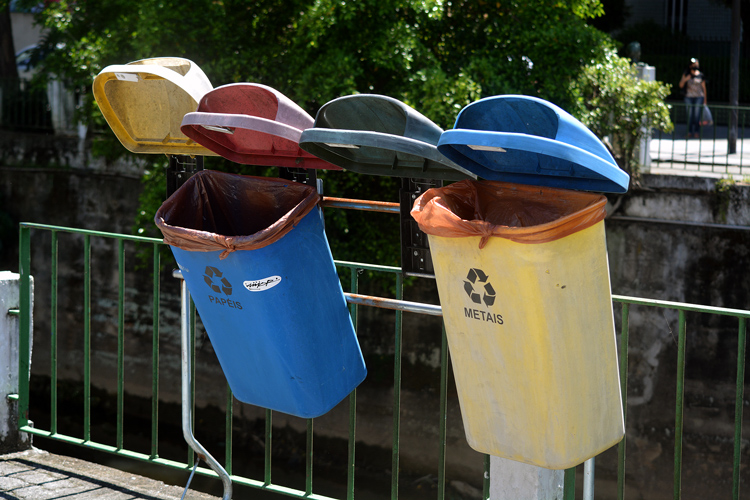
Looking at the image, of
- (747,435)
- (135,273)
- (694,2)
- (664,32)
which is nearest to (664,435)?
(747,435)

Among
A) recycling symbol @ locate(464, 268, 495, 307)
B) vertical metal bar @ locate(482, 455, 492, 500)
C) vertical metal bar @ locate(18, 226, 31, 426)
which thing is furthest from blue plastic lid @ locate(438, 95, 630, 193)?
vertical metal bar @ locate(18, 226, 31, 426)

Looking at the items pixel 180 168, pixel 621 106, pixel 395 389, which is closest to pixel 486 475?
pixel 395 389

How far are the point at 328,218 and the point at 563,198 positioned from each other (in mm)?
6537

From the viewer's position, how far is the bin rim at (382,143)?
250cm

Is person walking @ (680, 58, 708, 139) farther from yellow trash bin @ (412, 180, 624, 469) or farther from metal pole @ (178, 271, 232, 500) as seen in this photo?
yellow trash bin @ (412, 180, 624, 469)

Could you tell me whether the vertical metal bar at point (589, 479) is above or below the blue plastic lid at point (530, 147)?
below

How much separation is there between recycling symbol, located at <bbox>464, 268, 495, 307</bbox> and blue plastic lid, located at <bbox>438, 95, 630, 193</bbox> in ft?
1.15

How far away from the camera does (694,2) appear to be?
69.0 ft

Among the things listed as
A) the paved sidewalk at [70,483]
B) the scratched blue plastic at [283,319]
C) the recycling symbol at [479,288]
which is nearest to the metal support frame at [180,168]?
the scratched blue plastic at [283,319]

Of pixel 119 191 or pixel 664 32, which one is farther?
pixel 664 32

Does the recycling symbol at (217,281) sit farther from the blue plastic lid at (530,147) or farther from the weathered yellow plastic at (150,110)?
the blue plastic lid at (530,147)

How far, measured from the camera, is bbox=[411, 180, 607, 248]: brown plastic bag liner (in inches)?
88.6

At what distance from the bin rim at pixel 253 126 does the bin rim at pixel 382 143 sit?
0.21 feet

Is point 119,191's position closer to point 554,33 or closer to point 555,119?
point 554,33
